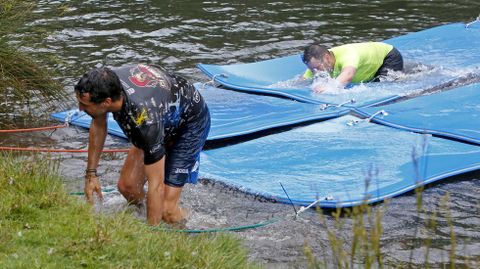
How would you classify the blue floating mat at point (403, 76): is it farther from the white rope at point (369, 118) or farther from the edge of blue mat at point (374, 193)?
the edge of blue mat at point (374, 193)

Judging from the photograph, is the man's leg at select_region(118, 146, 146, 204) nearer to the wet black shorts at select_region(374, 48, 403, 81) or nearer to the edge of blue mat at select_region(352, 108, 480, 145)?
the edge of blue mat at select_region(352, 108, 480, 145)

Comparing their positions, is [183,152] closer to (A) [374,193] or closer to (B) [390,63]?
(A) [374,193]

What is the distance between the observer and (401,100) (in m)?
8.83

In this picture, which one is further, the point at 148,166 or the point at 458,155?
the point at 458,155

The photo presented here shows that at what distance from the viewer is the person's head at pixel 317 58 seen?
356 inches

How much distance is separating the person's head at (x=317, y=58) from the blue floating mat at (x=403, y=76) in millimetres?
274

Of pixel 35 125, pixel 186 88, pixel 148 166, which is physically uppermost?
pixel 186 88

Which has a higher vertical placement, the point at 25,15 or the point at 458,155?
the point at 25,15

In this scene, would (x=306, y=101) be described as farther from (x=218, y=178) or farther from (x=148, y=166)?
(x=148, y=166)

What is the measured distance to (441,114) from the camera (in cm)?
806

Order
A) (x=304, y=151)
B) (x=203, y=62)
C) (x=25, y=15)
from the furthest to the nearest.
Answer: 1. (x=203, y=62)
2. (x=25, y=15)
3. (x=304, y=151)

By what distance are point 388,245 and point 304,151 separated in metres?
1.78

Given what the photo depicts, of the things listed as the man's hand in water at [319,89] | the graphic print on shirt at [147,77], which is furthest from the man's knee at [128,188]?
the man's hand in water at [319,89]

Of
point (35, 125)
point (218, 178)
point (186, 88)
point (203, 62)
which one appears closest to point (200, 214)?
point (218, 178)
